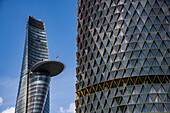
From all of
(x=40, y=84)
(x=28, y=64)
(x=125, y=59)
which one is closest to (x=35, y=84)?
(x=40, y=84)

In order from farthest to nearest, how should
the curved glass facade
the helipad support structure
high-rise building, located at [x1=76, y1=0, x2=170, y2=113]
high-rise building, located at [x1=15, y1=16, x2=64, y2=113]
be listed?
the curved glass facade → high-rise building, located at [x1=15, y1=16, x2=64, y2=113] → the helipad support structure → high-rise building, located at [x1=76, y1=0, x2=170, y2=113]

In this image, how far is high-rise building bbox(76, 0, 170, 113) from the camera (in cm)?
9438

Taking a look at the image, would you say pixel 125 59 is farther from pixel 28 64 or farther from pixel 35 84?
pixel 28 64

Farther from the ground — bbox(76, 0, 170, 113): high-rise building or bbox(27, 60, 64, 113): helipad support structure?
bbox(27, 60, 64, 113): helipad support structure

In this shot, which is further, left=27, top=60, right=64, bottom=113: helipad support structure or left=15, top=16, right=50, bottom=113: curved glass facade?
left=15, top=16, right=50, bottom=113: curved glass facade

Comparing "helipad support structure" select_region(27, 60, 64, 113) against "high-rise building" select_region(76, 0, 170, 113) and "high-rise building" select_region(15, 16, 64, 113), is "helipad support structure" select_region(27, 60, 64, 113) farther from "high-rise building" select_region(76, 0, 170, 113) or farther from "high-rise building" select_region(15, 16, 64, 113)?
"high-rise building" select_region(76, 0, 170, 113)

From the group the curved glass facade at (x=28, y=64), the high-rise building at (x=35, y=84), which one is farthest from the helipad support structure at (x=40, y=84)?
the curved glass facade at (x=28, y=64)

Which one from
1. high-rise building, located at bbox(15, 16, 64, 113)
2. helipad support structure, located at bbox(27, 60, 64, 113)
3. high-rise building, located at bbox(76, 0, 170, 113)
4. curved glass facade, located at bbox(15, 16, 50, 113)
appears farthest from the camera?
curved glass facade, located at bbox(15, 16, 50, 113)

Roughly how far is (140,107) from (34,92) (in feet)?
301

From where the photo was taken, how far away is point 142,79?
96.2 meters

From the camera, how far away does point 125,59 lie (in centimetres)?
9956

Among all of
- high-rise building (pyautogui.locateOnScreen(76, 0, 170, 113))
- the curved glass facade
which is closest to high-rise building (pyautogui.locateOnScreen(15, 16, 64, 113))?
the curved glass facade

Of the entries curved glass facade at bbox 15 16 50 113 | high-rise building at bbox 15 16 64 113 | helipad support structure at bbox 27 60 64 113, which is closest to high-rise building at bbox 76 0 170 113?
helipad support structure at bbox 27 60 64 113

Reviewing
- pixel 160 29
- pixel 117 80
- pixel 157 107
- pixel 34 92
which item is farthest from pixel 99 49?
pixel 34 92
